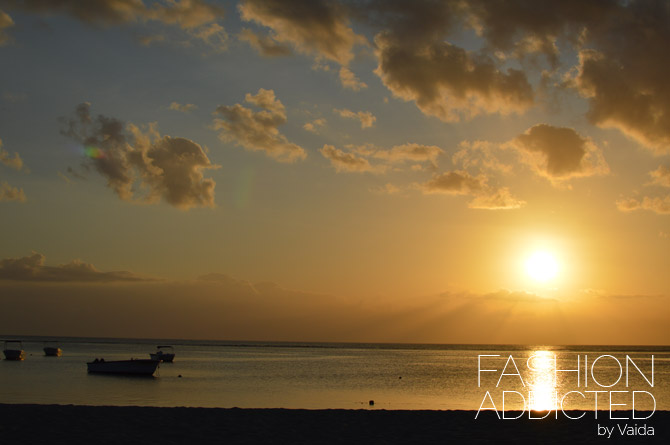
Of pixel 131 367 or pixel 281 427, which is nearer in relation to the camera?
pixel 281 427

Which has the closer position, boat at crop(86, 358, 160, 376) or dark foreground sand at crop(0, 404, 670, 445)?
dark foreground sand at crop(0, 404, 670, 445)

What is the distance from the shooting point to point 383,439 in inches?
Result: 882

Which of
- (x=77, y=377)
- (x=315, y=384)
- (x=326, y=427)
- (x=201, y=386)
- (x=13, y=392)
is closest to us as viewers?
(x=326, y=427)

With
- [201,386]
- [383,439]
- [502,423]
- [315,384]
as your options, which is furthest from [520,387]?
[383,439]

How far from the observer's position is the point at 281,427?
24406mm

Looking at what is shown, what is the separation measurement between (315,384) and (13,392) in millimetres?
30133

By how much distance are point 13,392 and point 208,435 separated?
39.2 metres

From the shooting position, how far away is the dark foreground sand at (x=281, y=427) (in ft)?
71.6

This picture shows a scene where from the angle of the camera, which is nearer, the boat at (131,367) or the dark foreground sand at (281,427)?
the dark foreground sand at (281,427)

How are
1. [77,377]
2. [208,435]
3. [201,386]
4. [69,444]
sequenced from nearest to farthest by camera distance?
[69,444] < [208,435] < [201,386] < [77,377]

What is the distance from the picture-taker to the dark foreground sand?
71.6 feet

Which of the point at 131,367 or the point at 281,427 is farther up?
the point at 281,427

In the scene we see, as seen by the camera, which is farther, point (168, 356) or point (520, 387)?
point (168, 356)

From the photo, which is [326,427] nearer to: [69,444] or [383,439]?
[383,439]
